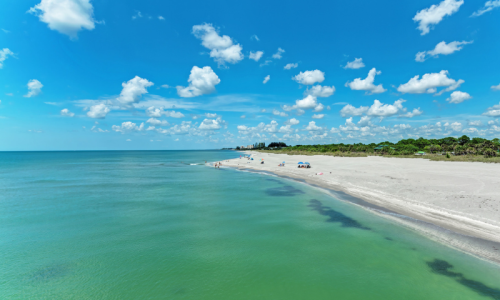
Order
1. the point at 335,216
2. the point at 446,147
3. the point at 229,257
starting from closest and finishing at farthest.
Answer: the point at 229,257, the point at 335,216, the point at 446,147

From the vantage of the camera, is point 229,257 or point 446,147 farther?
point 446,147

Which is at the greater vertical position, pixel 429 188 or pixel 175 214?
pixel 429 188

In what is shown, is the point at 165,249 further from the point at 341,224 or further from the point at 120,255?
the point at 341,224

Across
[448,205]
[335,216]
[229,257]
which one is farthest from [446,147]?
[229,257]

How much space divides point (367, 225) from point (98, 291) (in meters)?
19.9

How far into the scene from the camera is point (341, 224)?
67.4 feet

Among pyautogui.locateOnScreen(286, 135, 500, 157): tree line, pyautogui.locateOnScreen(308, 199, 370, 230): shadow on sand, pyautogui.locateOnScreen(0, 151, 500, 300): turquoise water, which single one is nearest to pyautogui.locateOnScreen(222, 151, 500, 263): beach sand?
pyautogui.locateOnScreen(0, 151, 500, 300): turquoise water

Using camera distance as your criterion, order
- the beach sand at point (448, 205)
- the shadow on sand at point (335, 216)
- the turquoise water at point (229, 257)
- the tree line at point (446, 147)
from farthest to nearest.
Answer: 1. the tree line at point (446, 147)
2. the shadow on sand at point (335, 216)
3. the beach sand at point (448, 205)
4. the turquoise water at point (229, 257)

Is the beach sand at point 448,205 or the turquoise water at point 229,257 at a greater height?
the beach sand at point 448,205

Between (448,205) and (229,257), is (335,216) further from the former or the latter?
(229,257)

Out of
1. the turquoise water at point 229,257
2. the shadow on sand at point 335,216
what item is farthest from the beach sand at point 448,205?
the shadow on sand at point 335,216

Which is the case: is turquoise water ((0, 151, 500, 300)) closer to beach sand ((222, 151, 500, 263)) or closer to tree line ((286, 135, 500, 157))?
beach sand ((222, 151, 500, 263))

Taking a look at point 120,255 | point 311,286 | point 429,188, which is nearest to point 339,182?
point 429,188

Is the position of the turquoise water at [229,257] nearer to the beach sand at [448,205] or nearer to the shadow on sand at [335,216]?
the shadow on sand at [335,216]
